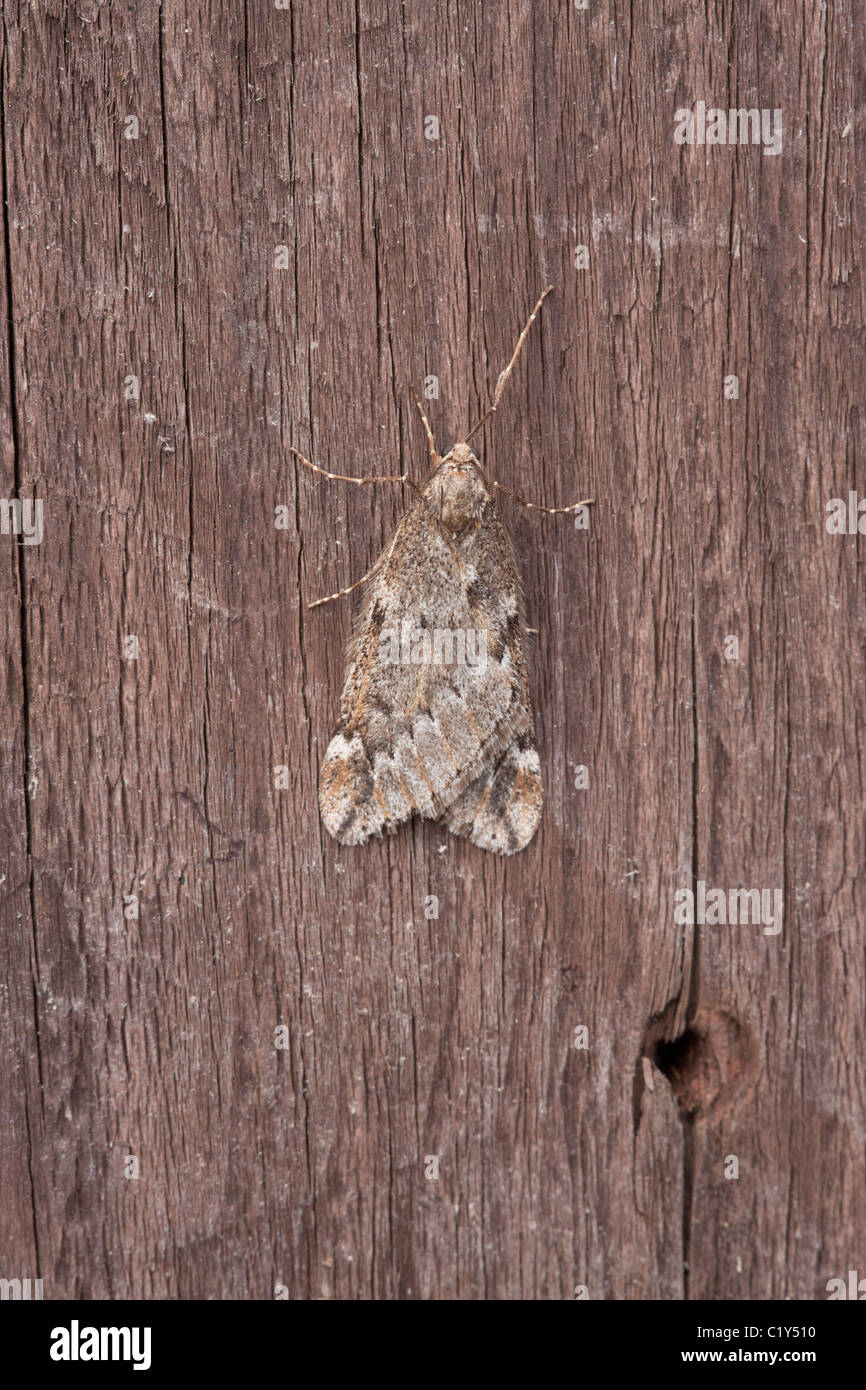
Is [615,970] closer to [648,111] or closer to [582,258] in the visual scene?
[582,258]

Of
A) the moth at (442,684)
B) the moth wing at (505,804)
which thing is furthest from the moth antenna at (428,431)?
the moth wing at (505,804)

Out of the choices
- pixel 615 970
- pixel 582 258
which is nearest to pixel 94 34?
pixel 582 258

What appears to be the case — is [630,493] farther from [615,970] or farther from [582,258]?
[615,970]

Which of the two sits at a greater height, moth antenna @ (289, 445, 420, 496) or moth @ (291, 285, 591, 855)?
moth antenna @ (289, 445, 420, 496)

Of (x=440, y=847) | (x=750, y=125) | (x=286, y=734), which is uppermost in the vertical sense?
(x=750, y=125)

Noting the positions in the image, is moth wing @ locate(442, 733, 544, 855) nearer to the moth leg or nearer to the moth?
the moth

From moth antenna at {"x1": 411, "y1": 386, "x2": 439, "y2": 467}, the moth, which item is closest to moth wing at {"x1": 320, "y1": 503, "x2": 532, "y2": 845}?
the moth

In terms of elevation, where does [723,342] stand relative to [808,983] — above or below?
above
